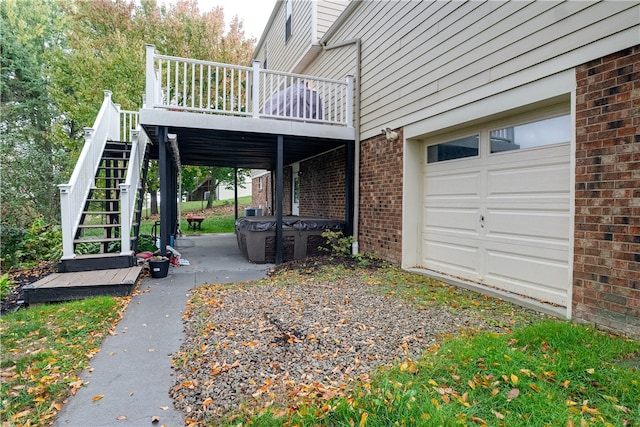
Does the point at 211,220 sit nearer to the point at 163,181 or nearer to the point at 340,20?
the point at 163,181

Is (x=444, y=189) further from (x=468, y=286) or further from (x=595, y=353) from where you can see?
(x=595, y=353)

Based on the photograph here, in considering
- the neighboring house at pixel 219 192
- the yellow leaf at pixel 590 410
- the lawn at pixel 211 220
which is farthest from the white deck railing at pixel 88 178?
the neighboring house at pixel 219 192

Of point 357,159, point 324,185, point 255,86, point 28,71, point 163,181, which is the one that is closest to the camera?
point 163,181

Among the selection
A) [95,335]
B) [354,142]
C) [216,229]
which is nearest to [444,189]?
[354,142]

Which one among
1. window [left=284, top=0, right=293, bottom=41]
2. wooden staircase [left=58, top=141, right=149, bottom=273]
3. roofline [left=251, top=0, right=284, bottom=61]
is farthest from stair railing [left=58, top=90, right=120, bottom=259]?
roofline [left=251, top=0, right=284, bottom=61]

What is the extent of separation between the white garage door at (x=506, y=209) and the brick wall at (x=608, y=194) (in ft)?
0.87

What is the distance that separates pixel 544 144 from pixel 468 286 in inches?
77.4

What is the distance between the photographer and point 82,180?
545 cm

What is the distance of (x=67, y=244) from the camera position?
4930 mm

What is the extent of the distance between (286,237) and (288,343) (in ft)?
13.4

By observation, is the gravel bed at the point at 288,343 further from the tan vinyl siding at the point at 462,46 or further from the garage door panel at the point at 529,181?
the tan vinyl siding at the point at 462,46

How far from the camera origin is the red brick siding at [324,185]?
27.2ft

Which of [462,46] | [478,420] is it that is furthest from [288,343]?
[462,46]

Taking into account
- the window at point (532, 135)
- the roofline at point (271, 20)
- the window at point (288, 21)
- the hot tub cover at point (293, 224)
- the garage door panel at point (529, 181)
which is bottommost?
the hot tub cover at point (293, 224)
